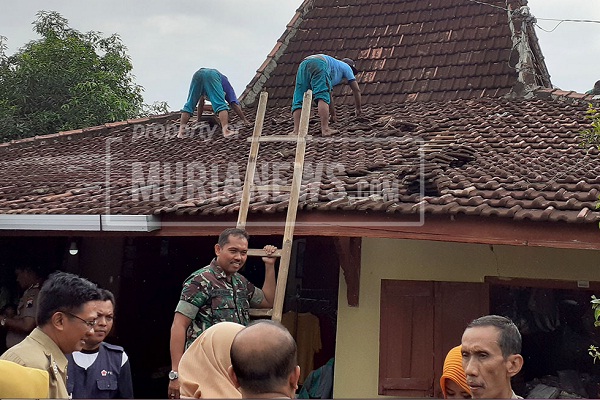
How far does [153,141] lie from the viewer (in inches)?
391

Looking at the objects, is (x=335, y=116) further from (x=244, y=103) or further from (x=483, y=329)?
(x=483, y=329)

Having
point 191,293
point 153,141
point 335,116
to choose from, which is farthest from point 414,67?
point 191,293

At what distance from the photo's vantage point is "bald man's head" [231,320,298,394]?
7.47 ft

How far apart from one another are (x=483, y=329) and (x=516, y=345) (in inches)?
5.6

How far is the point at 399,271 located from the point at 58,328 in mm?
4144

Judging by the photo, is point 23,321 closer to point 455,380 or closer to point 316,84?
point 316,84

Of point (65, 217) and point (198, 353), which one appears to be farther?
point (65, 217)

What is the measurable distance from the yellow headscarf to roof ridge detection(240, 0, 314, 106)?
907cm

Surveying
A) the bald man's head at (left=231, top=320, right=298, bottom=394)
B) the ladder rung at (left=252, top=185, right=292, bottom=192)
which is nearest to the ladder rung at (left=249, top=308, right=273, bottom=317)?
the ladder rung at (left=252, top=185, right=292, bottom=192)

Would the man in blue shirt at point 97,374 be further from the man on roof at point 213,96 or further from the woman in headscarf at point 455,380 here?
the man on roof at point 213,96

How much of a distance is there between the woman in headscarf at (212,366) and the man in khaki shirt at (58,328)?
0.46 meters

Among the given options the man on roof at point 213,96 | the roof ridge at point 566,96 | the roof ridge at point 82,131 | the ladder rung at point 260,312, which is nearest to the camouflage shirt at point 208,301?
the ladder rung at point 260,312

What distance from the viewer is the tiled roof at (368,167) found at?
567 centimetres

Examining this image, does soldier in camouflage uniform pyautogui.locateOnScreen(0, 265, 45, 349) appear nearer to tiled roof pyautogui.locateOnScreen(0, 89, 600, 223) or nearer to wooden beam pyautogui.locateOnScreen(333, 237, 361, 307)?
tiled roof pyautogui.locateOnScreen(0, 89, 600, 223)
